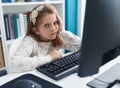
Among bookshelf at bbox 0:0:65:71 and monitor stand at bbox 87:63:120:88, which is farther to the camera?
bookshelf at bbox 0:0:65:71

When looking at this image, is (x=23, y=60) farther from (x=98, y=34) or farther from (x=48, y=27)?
(x=98, y=34)

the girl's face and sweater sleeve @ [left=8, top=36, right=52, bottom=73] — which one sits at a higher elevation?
the girl's face

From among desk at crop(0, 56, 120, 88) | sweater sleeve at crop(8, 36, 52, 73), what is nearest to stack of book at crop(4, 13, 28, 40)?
sweater sleeve at crop(8, 36, 52, 73)

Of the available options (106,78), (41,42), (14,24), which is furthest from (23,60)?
(14,24)

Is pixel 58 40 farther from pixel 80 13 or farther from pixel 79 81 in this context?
pixel 80 13

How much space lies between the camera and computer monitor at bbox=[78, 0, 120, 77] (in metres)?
0.58

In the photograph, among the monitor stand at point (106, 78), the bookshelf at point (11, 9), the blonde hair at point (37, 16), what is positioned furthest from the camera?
the bookshelf at point (11, 9)

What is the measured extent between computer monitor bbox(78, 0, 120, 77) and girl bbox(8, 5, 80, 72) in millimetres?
387

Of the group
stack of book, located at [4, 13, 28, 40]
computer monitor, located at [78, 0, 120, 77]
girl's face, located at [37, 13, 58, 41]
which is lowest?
stack of book, located at [4, 13, 28, 40]

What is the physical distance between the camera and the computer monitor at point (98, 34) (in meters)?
0.58

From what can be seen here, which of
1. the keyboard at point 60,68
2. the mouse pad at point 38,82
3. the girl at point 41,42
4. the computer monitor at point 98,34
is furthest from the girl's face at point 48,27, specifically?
the computer monitor at point 98,34

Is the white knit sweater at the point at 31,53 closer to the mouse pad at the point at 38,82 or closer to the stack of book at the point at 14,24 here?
the mouse pad at the point at 38,82

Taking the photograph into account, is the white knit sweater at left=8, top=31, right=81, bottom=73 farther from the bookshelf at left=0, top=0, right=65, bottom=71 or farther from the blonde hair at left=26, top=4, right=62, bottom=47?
the bookshelf at left=0, top=0, right=65, bottom=71

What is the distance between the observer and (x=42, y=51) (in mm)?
1242
